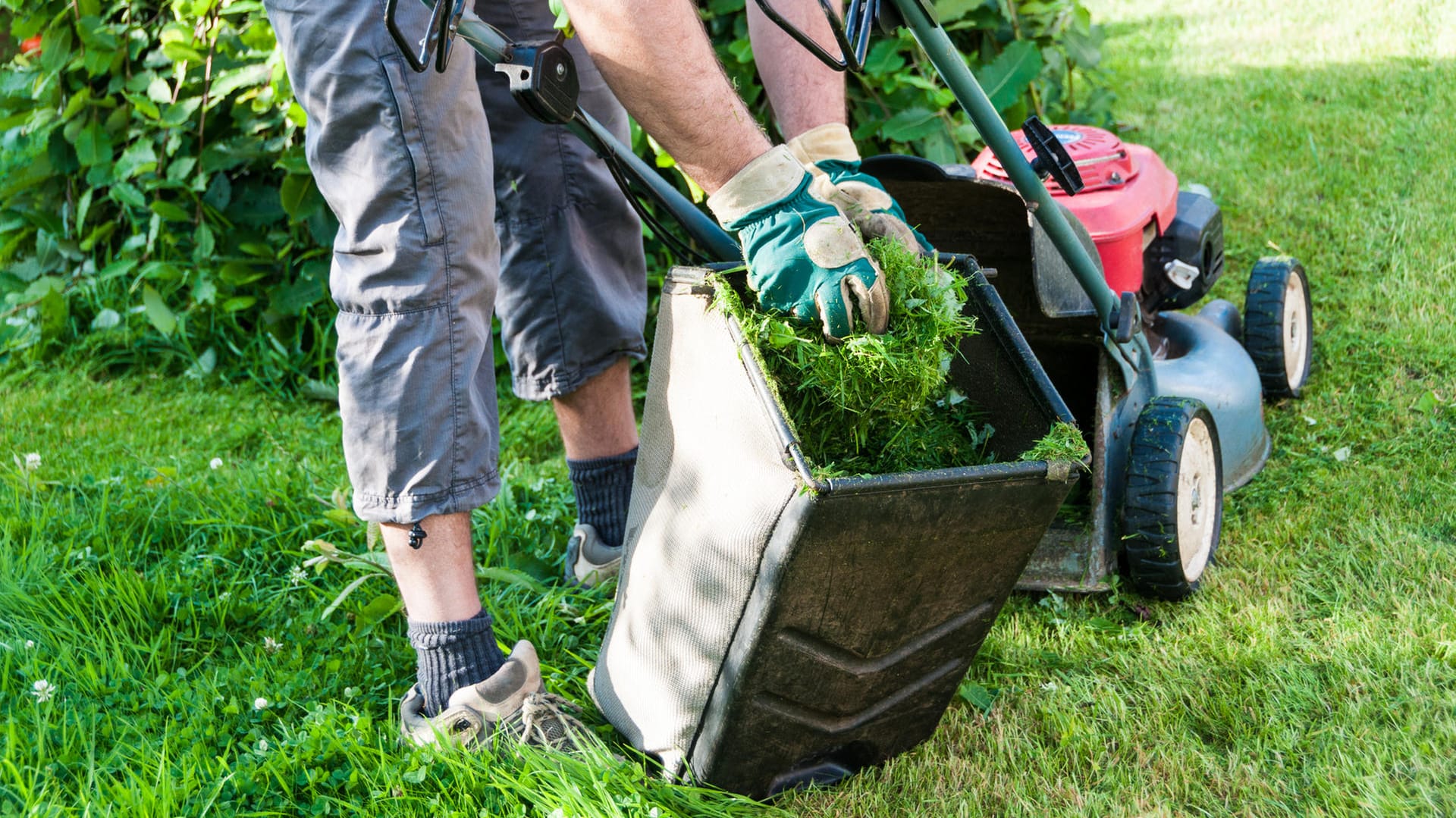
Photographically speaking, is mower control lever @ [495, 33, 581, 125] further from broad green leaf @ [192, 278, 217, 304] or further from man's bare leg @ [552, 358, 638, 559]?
broad green leaf @ [192, 278, 217, 304]

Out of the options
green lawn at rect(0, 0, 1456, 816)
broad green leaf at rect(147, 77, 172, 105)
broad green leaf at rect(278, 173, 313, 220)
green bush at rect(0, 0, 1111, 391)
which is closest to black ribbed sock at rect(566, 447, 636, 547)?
green lawn at rect(0, 0, 1456, 816)

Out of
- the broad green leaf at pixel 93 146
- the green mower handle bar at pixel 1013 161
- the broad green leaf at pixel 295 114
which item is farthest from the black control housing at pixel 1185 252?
the broad green leaf at pixel 93 146

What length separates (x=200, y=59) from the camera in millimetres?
3295

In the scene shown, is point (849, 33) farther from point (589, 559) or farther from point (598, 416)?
point (589, 559)

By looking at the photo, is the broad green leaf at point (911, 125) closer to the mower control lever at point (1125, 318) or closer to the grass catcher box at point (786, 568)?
the mower control lever at point (1125, 318)

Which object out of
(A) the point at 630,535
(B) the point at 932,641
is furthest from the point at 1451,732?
(A) the point at 630,535

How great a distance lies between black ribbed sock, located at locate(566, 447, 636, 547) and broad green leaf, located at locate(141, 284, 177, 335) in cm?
169

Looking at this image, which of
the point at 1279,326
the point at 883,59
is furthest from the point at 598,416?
the point at 1279,326

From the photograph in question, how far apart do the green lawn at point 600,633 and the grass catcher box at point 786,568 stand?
10 cm

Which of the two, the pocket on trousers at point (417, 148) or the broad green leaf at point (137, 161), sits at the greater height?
the pocket on trousers at point (417, 148)

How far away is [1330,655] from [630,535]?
3.87 feet

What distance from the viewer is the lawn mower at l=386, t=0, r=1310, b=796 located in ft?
4.75

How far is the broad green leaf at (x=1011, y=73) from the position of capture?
317cm

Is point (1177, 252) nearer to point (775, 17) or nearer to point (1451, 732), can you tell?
point (1451, 732)
